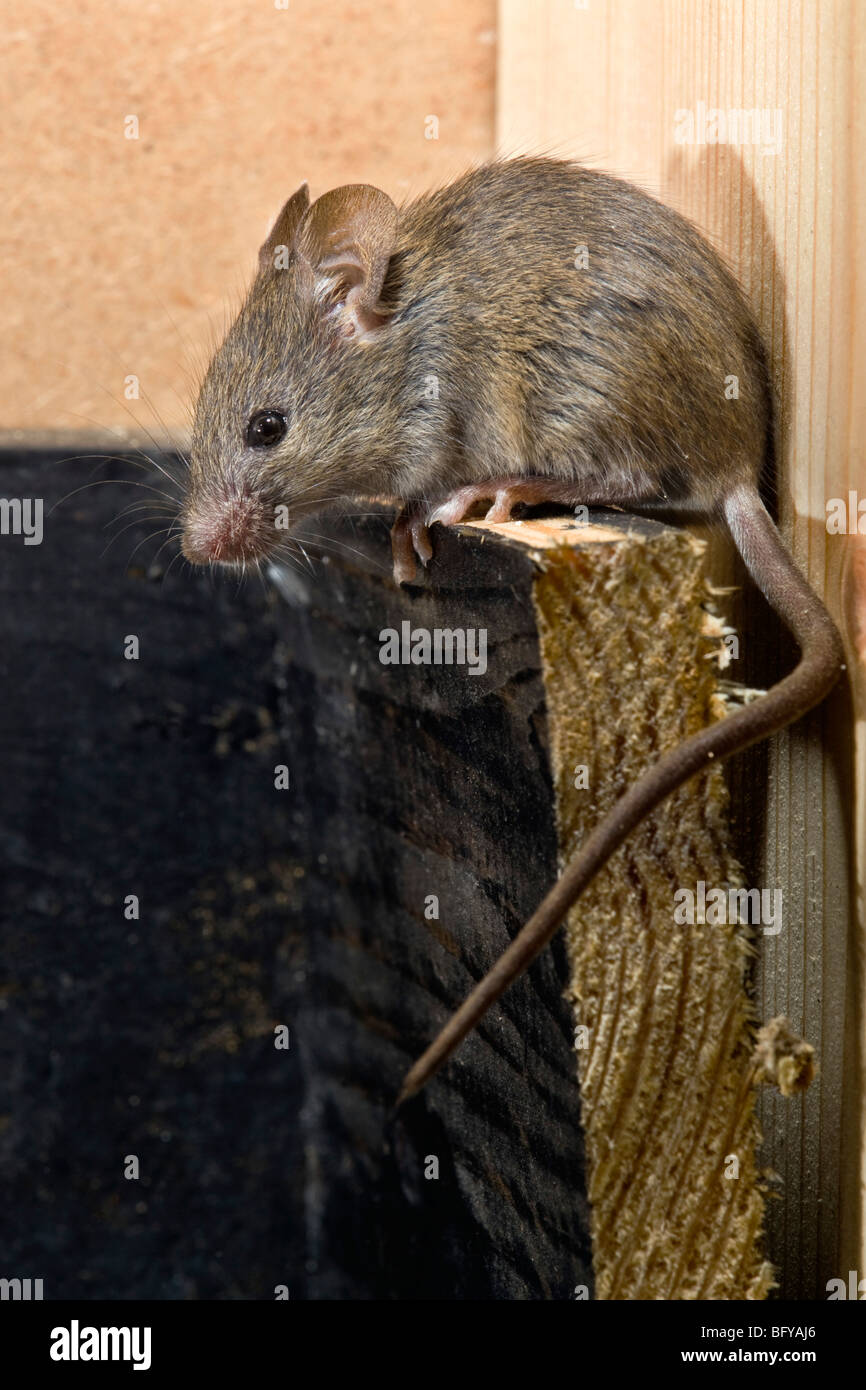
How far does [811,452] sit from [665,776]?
0.46m

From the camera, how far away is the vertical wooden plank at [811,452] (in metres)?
1.27

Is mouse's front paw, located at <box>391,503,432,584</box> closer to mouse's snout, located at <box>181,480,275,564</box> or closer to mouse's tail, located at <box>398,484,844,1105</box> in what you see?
mouse's snout, located at <box>181,480,275,564</box>

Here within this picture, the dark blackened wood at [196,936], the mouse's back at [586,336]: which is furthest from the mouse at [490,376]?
the dark blackened wood at [196,936]

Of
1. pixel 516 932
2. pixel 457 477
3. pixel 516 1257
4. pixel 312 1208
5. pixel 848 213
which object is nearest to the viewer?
pixel 848 213

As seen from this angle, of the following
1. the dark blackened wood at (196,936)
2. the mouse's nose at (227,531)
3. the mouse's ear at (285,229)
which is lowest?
the dark blackened wood at (196,936)

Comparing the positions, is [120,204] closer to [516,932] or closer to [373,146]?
[373,146]

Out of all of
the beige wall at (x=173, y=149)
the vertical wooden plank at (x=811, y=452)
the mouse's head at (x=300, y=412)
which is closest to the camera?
the vertical wooden plank at (x=811, y=452)

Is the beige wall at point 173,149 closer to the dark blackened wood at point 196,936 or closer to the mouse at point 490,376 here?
the dark blackened wood at point 196,936

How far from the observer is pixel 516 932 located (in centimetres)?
147

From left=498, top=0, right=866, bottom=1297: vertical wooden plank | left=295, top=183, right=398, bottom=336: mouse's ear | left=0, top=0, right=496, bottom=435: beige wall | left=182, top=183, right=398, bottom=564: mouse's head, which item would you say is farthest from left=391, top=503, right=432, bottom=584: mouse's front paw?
left=0, top=0, right=496, bottom=435: beige wall

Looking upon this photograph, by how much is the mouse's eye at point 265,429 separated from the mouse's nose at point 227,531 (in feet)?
0.26

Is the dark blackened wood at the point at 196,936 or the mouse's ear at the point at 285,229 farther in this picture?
the dark blackened wood at the point at 196,936
